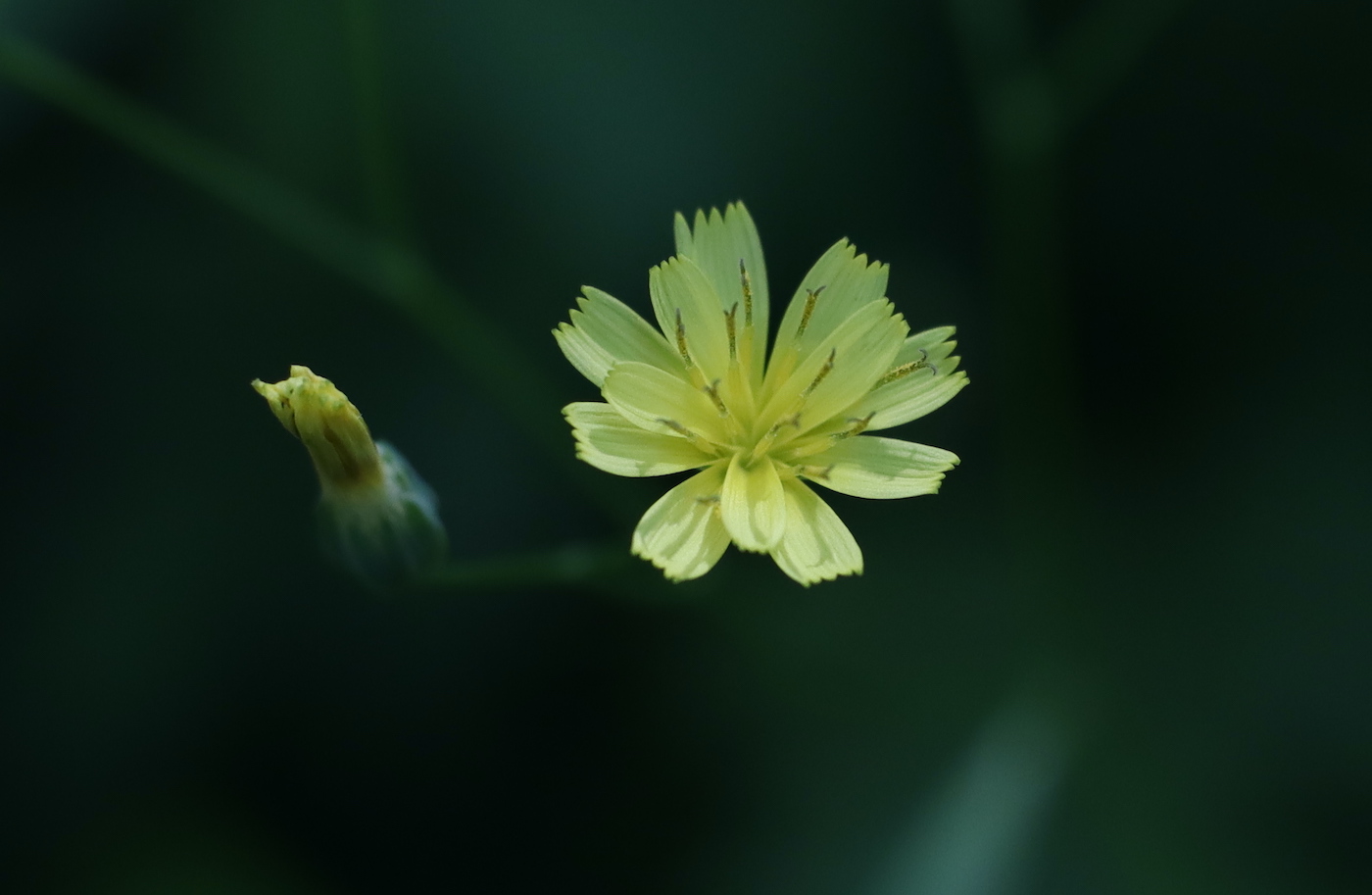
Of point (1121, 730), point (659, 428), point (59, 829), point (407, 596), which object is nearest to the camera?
point (659, 428)

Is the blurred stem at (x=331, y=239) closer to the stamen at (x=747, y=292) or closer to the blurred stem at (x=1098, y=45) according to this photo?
the stamen at (x=747, y=292)

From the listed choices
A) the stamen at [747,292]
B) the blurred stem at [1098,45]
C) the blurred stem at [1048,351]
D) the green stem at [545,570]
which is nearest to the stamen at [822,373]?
the stamen at [747,292]

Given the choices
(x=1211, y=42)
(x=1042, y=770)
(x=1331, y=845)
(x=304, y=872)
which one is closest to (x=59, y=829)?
(x=304, y=872)

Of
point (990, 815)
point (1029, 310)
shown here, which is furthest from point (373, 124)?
point (990, 815)

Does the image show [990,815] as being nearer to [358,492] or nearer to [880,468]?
[880,468]

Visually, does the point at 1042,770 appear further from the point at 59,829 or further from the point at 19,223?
the point at 19,223

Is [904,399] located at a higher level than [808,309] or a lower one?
lower

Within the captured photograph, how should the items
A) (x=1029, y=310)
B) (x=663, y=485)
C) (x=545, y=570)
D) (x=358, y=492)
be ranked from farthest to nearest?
(x=1029, y=310) → (x=663, y=485) → (x=545, y=570) → (x=358, y=492)
